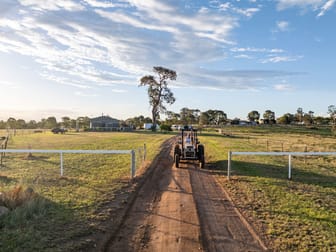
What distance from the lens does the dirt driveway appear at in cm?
528

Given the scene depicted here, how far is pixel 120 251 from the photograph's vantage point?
5039mm

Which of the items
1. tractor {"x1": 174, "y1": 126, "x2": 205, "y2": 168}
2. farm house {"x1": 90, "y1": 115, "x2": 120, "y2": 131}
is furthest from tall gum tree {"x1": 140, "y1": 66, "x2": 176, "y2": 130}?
tractor {"x1": 174, "y1": 126, "x2": 205, "y2": 168}

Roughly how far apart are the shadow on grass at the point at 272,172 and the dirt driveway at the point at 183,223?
2.96 m

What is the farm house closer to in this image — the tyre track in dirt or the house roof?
the house roof

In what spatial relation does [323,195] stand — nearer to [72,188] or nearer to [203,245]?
[203,245]


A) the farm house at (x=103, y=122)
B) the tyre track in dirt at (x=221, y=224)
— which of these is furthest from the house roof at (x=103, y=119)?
the tyre track in dirt at (x=221, y=224)

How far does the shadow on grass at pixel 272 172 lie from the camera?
1108 cm

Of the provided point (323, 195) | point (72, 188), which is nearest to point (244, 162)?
point (323, 195)

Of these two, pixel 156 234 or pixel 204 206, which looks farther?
pixel 204 206

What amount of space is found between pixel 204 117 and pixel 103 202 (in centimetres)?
10650

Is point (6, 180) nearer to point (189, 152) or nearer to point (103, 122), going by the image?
point (189, 152)

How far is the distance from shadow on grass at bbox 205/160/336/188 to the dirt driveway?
2955 millimetres

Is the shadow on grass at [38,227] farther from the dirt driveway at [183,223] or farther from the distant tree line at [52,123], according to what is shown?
the distant tree line at [52,123]

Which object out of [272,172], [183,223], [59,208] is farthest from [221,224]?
[272,172]
